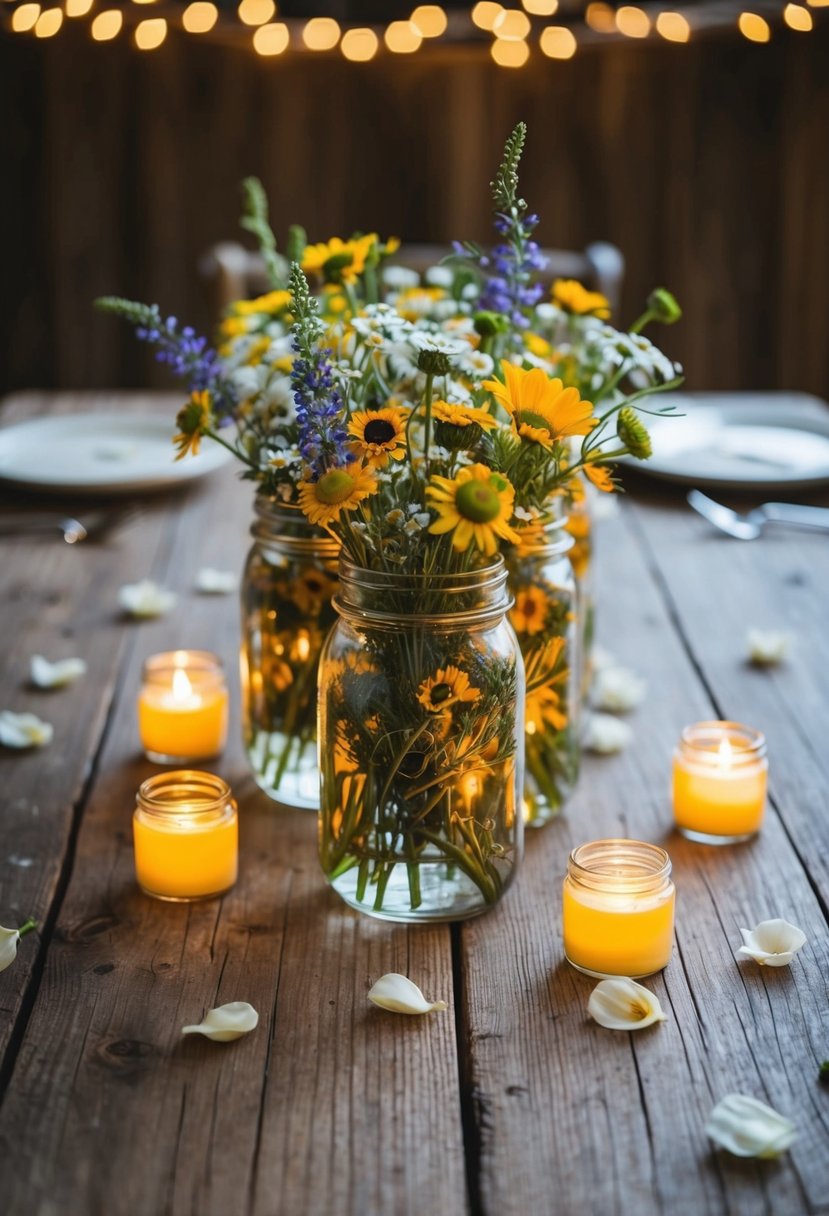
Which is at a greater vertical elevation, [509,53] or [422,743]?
[509,53]

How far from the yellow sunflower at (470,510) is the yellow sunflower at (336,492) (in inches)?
2.7

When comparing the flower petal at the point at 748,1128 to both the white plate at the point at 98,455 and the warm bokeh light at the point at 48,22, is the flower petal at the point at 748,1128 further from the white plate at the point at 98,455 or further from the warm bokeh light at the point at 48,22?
the warm bokeh light at the point at 48,22

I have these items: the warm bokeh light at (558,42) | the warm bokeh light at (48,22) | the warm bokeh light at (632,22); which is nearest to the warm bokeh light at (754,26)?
the warm bokeh light at (632,22)

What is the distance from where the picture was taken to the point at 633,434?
3.09 ft

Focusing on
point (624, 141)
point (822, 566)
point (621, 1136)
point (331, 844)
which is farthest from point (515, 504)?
point (624, 141)

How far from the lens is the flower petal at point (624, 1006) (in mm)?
866

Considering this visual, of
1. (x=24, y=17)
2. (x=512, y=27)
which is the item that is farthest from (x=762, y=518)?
(x=24, y=17)

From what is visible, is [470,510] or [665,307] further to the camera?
[665,307]

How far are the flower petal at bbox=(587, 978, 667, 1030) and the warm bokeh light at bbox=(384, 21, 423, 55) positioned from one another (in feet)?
10.3

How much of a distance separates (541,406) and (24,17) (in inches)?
119

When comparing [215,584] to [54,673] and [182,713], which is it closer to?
[54,673]

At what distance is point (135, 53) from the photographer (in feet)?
11.6

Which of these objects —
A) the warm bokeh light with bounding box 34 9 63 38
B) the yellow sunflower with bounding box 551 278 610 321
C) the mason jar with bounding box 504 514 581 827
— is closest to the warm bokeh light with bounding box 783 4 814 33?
the warm bokeh light with bounding box 34 9 63 38

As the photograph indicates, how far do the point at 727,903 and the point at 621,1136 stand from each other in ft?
0.97
